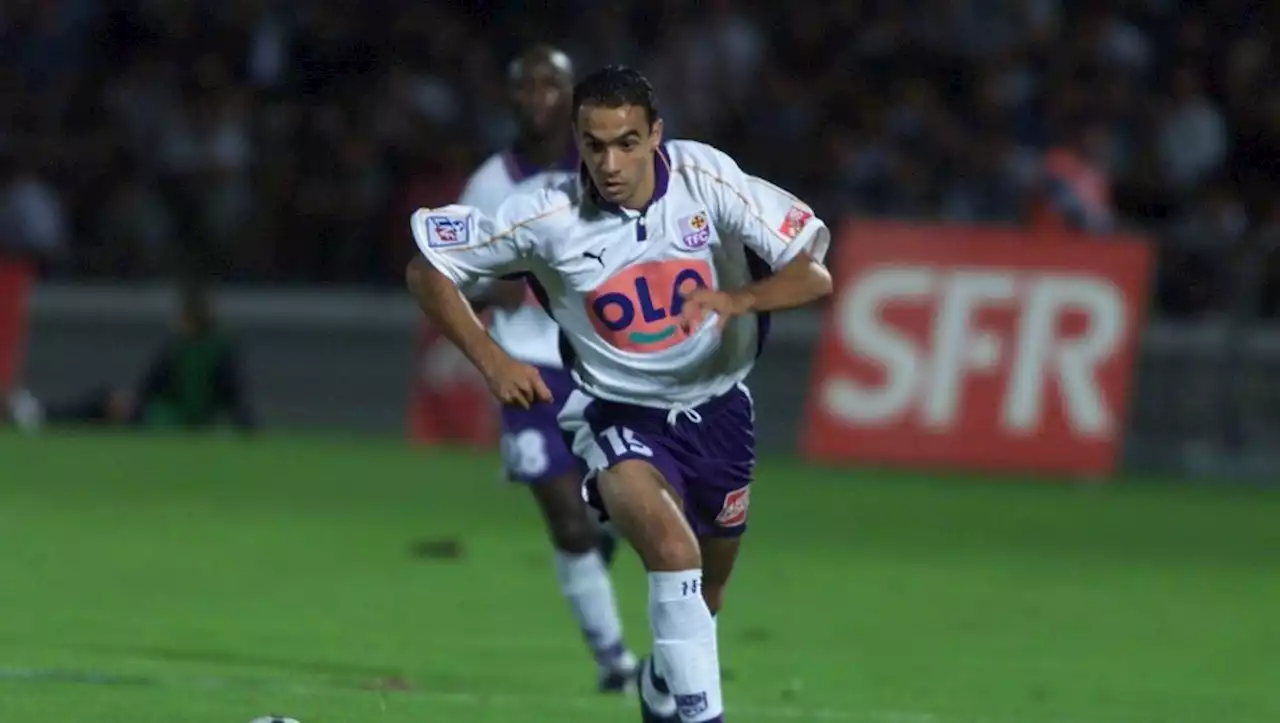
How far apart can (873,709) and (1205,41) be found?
42.3ft

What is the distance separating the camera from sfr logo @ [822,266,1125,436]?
17703mm

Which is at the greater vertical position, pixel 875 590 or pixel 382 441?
pixel 875 590

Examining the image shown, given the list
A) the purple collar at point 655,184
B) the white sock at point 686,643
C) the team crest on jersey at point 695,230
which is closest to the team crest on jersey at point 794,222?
the team crest on jersey at point 695,230

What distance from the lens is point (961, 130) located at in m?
20.2

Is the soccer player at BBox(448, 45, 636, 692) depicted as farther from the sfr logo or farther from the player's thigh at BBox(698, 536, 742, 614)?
the sfr logo

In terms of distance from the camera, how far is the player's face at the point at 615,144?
7074 mm

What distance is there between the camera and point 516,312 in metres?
9.67

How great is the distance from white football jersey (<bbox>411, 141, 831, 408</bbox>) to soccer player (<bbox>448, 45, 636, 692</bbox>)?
1.67 m

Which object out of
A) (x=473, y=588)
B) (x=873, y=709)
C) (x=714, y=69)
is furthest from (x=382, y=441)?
(x=873, y=709)

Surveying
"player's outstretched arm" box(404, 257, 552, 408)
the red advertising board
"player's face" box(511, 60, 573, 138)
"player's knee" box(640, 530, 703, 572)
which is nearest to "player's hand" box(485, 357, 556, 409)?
"player's outstretched arm" box(404, 257, 552, 408)

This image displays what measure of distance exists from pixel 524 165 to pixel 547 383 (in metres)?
0.80

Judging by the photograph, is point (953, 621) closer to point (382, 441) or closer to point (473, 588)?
point (473, 588)

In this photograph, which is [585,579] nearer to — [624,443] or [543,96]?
[543,96]

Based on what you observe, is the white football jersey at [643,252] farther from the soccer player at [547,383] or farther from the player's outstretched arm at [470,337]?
the soccer player at [547,383]
